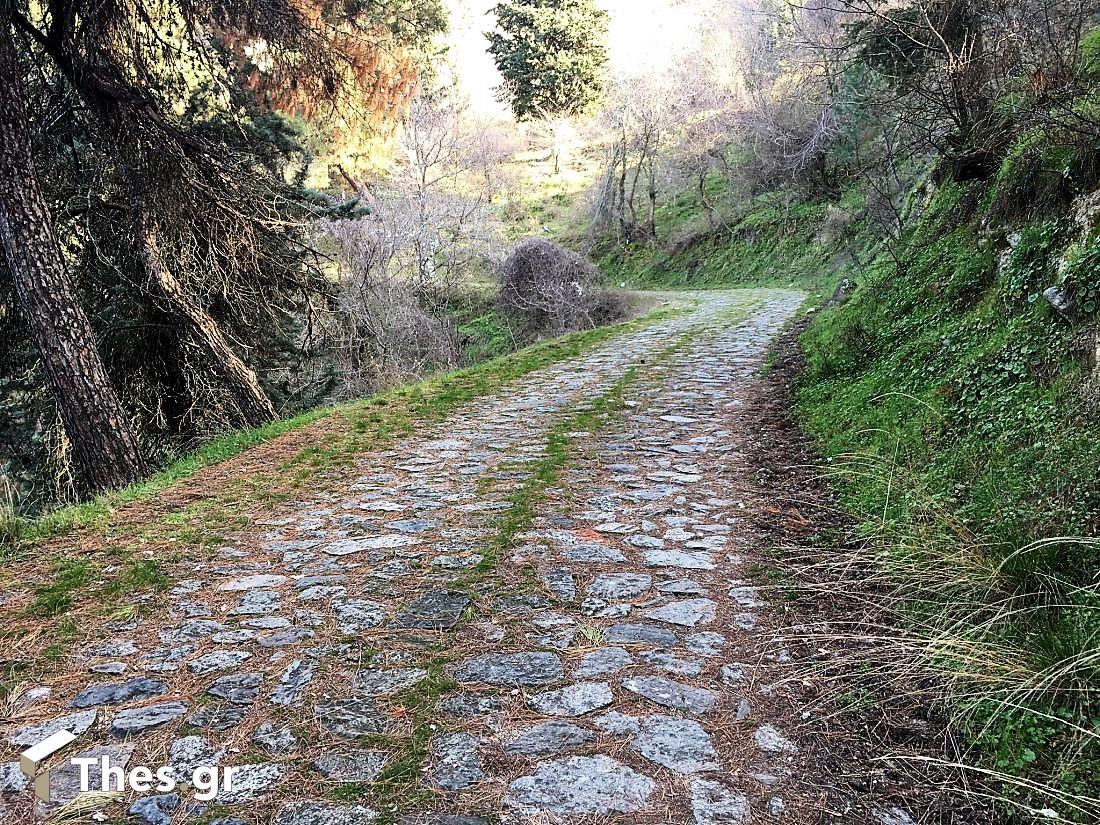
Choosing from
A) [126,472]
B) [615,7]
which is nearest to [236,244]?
[126,472]

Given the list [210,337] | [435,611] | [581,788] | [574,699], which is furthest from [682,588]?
[210,337]

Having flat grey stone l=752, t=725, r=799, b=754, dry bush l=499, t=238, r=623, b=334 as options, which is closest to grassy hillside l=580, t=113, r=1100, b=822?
flat grey stone l=752, t=725, r=799, b=754

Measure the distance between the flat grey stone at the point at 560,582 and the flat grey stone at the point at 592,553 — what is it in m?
0.14

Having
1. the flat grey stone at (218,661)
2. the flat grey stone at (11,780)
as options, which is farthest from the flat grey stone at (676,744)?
the flat grey stone at (11,780)

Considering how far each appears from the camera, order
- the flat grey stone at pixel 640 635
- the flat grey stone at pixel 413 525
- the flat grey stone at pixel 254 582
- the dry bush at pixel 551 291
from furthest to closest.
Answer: the dry bush at pixel 551 291
the flat grey stone at pixel 413 525
the flat grey stone at pixel 254 582
the flat grey stone at pixel 640 635

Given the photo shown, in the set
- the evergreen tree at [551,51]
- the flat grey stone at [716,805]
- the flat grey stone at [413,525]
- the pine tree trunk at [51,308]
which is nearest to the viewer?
the flat grey stone at [716,805]

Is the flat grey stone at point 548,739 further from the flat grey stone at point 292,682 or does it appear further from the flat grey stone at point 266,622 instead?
the flat grey stone at point 266,622

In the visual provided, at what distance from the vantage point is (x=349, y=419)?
677 centimetres

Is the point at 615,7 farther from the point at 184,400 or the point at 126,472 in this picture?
the point at 126,472

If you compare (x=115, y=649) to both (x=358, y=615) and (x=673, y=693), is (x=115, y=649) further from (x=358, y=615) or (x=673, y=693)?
(x=673, y=693)

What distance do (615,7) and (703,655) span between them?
3495 cm

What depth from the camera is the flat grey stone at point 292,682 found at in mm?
2439

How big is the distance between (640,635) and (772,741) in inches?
28.7

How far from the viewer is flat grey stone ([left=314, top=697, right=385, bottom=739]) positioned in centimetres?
227
